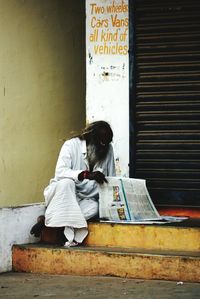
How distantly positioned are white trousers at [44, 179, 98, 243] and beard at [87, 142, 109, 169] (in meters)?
0.37

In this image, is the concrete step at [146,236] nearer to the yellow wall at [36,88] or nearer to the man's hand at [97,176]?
the man's hand at [97,176]

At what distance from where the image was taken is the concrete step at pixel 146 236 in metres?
7.02

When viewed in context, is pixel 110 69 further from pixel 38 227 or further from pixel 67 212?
pixel 38 227

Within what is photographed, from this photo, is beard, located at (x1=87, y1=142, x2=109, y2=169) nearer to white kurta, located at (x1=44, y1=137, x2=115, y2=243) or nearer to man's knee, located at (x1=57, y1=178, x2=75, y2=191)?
white kurta, located at (x1=44, y1=137, x2=115, y2=243)

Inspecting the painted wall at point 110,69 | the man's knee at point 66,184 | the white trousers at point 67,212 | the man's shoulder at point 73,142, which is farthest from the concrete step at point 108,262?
the painted wall at point 110,69

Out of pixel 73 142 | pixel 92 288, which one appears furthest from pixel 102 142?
pixel 92 288

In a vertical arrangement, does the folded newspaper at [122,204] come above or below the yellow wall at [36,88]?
below

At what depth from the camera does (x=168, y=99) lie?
7918 mm

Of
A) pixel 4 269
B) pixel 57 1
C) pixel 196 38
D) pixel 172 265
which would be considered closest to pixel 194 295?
pixel 172 265

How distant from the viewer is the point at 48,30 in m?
9.41

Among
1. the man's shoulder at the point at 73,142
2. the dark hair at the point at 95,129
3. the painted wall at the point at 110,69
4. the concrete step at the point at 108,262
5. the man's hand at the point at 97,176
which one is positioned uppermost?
the painted wall at the point at 110,69

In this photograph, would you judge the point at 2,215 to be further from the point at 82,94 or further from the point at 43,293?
the point at 82,94

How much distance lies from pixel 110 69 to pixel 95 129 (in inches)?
33.8

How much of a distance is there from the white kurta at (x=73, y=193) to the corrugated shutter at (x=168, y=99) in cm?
49
